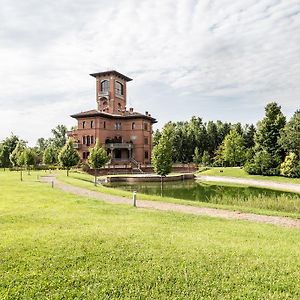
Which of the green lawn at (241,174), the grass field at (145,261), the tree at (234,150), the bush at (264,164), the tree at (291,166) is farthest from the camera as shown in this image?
the tree at (234,150)

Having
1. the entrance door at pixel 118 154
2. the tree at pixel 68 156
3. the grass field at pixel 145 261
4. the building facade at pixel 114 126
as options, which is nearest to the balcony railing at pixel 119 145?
the building facade at pixel 114 126

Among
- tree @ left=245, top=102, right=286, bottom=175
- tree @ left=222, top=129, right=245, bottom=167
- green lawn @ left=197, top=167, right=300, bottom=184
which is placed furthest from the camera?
tree @ left=222, top=129, right=245, bottom=167

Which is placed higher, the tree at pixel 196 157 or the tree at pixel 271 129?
the tree at pixel 271 129

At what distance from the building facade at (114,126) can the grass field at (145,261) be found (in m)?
51.6

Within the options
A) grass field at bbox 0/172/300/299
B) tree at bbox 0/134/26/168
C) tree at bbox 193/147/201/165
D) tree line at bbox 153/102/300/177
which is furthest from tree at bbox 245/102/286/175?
tree at bbox 0/134/26/168

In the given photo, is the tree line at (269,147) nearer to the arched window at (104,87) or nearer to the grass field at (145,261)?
the grass field at (145,261)

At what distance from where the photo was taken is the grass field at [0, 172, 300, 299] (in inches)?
241

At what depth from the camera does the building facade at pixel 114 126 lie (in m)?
62.1

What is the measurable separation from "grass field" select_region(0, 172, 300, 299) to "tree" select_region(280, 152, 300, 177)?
32775 mm

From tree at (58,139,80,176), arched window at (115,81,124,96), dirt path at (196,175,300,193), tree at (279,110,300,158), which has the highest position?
arched window at (115,81,124,96)

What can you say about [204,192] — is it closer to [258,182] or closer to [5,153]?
[258,182]

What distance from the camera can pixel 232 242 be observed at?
8.78 metres

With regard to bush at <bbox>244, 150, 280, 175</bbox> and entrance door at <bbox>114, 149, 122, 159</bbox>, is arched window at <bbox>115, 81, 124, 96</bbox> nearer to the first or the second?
entrance door at <bbox>114, 149, 122, 159</bbox>

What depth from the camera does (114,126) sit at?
6525 cm
